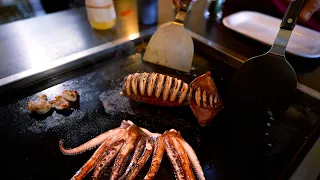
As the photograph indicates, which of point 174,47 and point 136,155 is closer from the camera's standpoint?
point 136,155

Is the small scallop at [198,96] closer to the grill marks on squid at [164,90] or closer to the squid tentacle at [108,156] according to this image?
the grill marks on squid at [164,90]

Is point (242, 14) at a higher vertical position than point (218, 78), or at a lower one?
higher

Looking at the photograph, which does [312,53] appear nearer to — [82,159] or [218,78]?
[218,78]

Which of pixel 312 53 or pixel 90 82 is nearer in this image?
pixel 90 82

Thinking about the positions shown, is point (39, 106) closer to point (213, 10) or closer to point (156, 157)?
point (156, 157)

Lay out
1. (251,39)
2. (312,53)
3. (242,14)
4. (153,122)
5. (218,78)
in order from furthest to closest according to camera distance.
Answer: (242,14) → (251,39) → (312,53) → (218,78) → (153,122)

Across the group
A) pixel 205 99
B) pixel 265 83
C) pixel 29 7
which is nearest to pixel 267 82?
pixel 265 83

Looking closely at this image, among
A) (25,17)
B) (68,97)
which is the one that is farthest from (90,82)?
(25,17)
